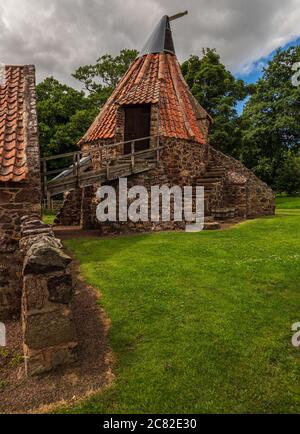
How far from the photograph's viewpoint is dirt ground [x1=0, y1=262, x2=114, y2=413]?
417 centimetres

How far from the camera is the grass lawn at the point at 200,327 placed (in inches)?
165

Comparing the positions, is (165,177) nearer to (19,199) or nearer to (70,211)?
(70,211)

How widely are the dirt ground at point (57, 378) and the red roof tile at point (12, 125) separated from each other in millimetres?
3744

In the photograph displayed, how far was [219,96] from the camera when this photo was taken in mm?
28844

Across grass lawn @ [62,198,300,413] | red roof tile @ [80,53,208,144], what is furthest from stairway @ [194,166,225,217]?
grass lawn @ [62,198,300,413]

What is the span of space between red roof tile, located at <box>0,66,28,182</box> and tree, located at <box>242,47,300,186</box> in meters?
22.7

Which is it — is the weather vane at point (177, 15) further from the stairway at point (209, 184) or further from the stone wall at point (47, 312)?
the stone wall at point (47, 312)

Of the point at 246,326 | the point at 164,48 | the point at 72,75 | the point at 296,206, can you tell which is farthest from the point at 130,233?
the point at 72,75

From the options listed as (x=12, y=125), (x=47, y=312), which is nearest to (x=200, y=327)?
(x=47, y=312)

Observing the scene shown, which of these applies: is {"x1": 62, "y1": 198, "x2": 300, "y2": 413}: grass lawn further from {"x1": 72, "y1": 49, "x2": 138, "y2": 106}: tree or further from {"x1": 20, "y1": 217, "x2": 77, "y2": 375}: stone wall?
{"x1": 72, "y1": 49, "x2": 138, "y2": 106}: tree

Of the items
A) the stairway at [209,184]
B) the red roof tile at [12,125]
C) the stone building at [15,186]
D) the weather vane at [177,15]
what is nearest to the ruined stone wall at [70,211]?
the stairway at [209,184]

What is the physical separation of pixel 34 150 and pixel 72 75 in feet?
107

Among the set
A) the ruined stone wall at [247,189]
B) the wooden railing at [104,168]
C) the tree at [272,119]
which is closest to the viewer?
the wooden railing at [104,168]
